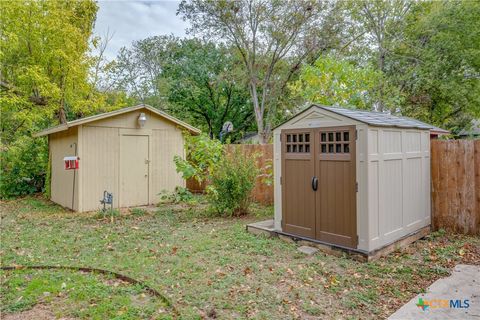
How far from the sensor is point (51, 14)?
1062 cm

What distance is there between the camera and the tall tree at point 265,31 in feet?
45.1

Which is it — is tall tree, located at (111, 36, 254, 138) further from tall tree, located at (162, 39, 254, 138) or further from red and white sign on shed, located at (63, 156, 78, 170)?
red and white sign on shed, located at (63, 156, 78, 170)

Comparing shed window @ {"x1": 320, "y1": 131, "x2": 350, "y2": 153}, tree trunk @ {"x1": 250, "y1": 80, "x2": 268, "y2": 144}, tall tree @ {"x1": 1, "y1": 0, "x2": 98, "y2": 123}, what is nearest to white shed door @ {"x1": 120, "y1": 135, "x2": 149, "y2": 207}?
tall tree @ {"x1": 1, "y1": 0, "x2": 98, "y2": 123}

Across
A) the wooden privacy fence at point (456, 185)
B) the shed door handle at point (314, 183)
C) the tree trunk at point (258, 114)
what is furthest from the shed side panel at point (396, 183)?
the tree trunk at point (258, 114)

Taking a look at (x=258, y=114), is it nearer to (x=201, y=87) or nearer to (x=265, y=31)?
(x=265, y=31)

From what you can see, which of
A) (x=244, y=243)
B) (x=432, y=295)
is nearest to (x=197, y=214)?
(x=244, y=243)

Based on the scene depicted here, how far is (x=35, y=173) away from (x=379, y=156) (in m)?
10.7

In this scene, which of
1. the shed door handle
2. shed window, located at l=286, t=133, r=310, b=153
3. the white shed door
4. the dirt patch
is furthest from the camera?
the white shed door

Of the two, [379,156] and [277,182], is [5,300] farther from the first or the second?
[379,156]

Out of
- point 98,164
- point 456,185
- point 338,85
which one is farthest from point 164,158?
point 456,185

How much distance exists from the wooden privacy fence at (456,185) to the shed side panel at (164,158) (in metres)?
6.40

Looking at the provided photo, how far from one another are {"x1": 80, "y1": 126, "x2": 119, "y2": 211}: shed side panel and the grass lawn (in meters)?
1.83

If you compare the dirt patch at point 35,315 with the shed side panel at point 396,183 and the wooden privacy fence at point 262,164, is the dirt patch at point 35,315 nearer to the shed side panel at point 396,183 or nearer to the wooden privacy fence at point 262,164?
the shed side panel at point 396,183

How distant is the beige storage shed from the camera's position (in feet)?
25.2
